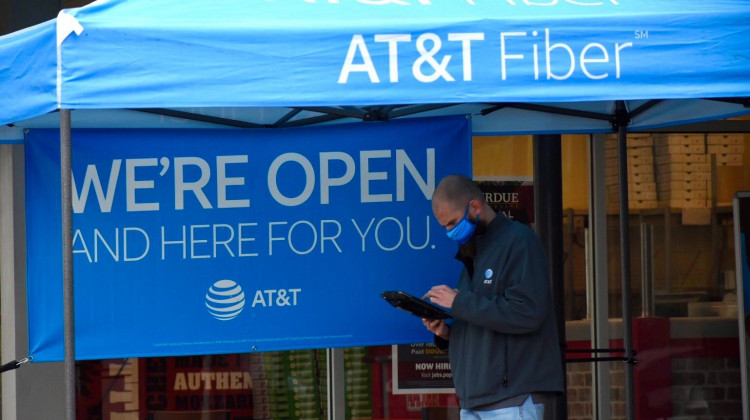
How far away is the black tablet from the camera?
452 cm

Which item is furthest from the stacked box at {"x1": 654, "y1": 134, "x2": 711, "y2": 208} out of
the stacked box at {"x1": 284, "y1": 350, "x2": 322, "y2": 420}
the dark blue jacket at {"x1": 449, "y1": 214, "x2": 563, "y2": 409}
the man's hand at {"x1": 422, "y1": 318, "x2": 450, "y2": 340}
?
the dark blue jacket at {"x1": 449, "y1": 214, "x2": 563, "y2": 409}

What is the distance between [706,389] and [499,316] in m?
3.90

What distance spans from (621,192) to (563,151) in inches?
65.5

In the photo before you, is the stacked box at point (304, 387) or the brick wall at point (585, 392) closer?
the stacked box at point (304, 387)

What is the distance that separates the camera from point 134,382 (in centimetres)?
707

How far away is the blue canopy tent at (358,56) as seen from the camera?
363 centimetres

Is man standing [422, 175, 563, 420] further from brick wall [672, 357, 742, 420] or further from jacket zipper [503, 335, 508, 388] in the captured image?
brick wall [672, 357, 742, 420]

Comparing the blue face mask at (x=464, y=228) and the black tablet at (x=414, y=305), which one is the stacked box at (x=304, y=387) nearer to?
the black tablet at (x=414, y=305)

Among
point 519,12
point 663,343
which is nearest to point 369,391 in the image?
point 663,343

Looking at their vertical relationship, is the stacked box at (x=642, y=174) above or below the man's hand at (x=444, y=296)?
above

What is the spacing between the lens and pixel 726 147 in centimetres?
767

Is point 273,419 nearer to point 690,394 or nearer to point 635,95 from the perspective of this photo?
point 690,394

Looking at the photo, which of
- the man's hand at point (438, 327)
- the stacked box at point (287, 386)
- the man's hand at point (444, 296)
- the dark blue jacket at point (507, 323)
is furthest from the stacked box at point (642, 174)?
the man's hand at point (444, 296)

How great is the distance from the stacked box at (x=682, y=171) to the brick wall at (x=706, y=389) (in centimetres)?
108
